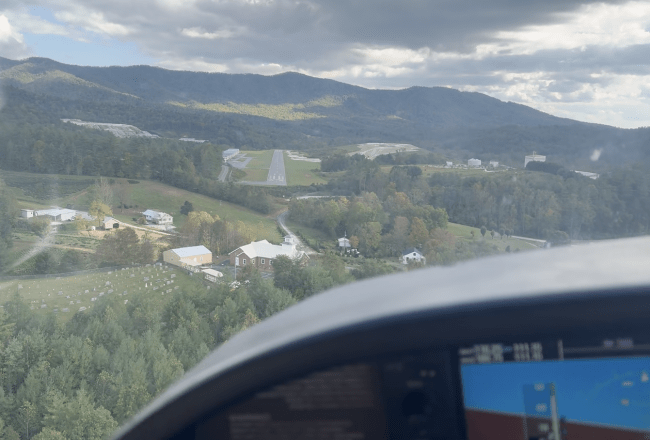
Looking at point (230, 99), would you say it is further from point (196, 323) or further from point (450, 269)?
point (450, 269)

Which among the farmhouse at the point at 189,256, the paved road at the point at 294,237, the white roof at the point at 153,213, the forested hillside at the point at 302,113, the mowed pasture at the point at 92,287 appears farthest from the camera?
the forested hillside at the point at 302,113

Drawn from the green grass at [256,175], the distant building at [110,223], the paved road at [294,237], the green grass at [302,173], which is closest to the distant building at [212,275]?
the paved road at [294,237]

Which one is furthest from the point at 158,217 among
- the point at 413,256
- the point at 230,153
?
the point at 413,256

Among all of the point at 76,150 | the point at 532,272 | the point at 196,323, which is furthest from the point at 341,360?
the point at 76,150

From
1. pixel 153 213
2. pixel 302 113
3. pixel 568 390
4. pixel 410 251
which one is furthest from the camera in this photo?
pixel 302 113

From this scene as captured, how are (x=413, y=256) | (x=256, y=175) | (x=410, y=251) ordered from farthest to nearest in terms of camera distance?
(x=256, y=175) → (x=410, y=251) → (x=413, y=256)

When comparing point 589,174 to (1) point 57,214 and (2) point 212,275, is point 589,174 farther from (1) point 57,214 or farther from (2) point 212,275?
(1) point 57,214

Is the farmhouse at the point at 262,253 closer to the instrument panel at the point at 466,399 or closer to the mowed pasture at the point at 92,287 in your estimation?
the mowed pasture at the point at 92,287
